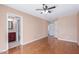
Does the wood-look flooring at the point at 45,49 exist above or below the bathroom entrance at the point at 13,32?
below

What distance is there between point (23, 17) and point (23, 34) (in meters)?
1.11

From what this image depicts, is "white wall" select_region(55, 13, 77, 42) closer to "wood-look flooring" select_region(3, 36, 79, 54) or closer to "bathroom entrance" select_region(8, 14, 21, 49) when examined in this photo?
"wood-look flooring" select_region(3, 36, 79, 54)

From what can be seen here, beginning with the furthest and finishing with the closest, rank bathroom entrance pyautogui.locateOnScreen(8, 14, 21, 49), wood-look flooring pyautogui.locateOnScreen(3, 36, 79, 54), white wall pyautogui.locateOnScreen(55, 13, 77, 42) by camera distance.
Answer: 1. white wall pyautogui.locateOnScreen(55, 13, 77, 42)
2. bathroom entrance pyautogui.locateOnScreen(8, 14, 21, 49)
3. wood-look flooring pyautogui.locateOnScreen(3, 36, 79, 54)

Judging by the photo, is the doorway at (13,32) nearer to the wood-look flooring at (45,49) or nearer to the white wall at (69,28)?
the wood-look flooring at (45,49)

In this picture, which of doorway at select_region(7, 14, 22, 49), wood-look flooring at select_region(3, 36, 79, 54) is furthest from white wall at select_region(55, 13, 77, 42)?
doorway at select_region(7, 14, 22, 49)

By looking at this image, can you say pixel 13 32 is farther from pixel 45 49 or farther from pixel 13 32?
pixel 45 49

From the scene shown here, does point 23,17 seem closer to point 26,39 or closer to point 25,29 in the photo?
point 25,29

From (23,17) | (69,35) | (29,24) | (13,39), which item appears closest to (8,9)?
(23,17)

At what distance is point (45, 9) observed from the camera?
17.1 feet

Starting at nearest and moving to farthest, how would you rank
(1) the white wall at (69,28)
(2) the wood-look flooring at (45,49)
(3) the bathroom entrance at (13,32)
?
(2) the wood-look flooring at (45,49) < (3) the bathroom entrance at (13,32) < (1) the white wall at (69,28)

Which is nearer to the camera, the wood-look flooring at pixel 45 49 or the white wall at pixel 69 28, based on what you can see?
the wood-look flooring at pixel 45 49

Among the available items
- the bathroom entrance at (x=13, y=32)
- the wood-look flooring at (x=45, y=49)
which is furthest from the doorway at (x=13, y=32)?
the wood-look flooring at (x=45, y=49)

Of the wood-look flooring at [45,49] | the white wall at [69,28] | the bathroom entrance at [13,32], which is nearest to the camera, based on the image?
the wood-look flooring at [45,49]

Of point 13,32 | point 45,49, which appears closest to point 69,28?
point 45,49
